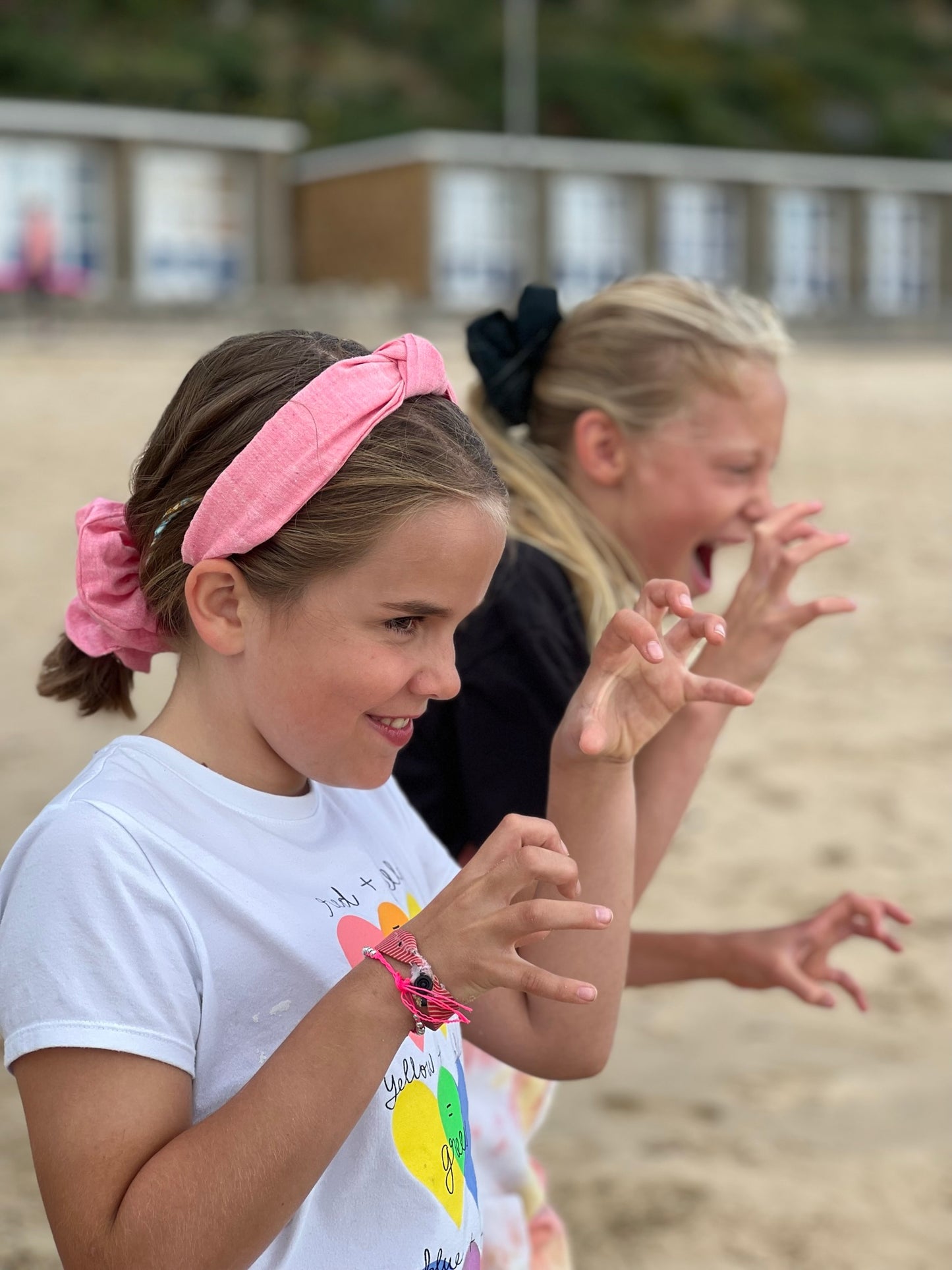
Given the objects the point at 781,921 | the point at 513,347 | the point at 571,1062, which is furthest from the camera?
the point at 781,921

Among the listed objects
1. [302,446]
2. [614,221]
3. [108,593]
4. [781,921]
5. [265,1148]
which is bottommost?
[781,921]

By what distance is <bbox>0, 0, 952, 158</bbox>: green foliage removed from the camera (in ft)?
165

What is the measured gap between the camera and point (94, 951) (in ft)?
4.34

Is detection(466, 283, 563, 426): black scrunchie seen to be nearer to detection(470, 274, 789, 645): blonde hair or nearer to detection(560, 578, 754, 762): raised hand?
detection(470, 274, 789, 645): blonde hair

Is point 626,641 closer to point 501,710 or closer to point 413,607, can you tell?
point 413,607

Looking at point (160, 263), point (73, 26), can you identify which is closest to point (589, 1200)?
point (160, 263)

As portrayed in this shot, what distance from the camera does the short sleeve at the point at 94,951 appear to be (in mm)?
1304

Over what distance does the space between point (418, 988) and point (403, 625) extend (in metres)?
0.35

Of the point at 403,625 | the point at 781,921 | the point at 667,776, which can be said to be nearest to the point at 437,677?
the point at 403,625

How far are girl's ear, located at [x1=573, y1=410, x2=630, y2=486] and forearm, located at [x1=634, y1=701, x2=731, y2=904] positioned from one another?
43 cm

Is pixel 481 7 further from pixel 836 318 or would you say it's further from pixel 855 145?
pixel 836 318

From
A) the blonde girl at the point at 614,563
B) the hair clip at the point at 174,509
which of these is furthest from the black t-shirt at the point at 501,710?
the hair clip at the point at 174,509

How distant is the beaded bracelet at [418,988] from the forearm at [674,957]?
1.02 metres

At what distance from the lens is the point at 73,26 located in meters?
51.8
